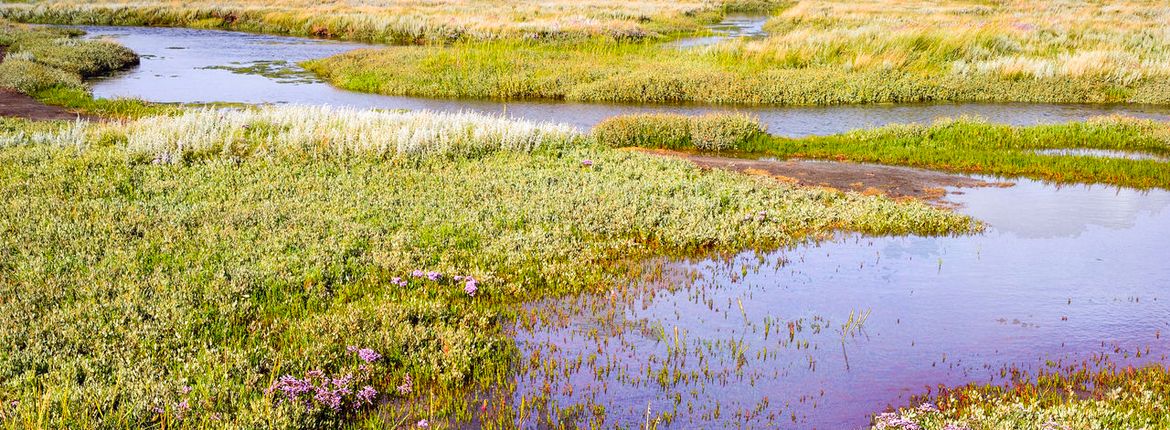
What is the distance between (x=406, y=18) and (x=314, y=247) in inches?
1905

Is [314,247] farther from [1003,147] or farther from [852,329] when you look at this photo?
[1003,147]

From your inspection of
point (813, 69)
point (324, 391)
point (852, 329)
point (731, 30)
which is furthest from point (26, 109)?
point (731, 30)

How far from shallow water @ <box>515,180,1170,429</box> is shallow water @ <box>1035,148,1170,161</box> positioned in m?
7.89

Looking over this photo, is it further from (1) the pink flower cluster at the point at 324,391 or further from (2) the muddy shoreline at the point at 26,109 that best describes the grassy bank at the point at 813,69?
(1) the pink flower cluster at the point at 324,391

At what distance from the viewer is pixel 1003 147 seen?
2172 centimetres

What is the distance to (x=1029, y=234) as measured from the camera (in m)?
13.6

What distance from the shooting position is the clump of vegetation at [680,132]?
21594 millimetres

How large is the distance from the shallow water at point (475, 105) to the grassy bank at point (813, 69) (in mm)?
1135

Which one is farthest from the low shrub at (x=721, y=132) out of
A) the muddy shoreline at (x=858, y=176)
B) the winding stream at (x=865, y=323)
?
Answer: the winding stream at (x=865, y=323)

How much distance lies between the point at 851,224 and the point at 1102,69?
23.0m

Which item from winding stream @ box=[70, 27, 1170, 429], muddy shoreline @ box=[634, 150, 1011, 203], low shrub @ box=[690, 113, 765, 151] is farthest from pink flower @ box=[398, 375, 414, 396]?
Answer: low shrub @ box=[690, 113, 765, 151]

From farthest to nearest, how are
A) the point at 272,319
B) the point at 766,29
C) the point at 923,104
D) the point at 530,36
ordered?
the point at 766,29
the point at 530,36
the point at 923,104
the point at 272,319

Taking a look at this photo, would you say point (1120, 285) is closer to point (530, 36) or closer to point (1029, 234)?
point (1029, 234)

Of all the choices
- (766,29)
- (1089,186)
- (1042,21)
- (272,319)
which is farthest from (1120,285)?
(766,29)
